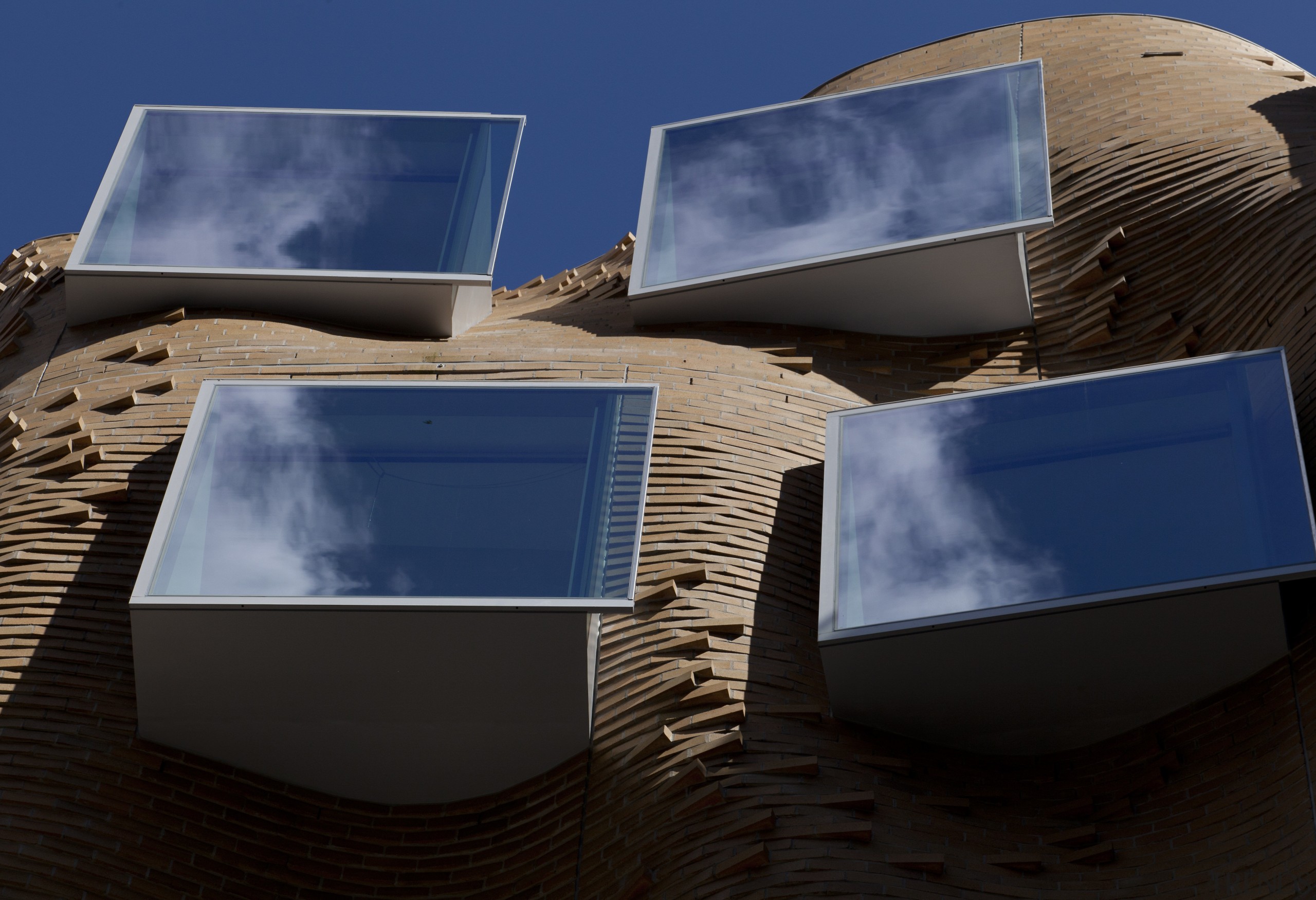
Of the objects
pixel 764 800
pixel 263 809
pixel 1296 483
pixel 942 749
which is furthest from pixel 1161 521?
pixel 263 809

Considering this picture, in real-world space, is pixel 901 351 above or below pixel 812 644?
above

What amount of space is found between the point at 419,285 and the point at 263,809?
3.53 metres

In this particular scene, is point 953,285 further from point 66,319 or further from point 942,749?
point 66,319

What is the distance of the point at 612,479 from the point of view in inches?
277

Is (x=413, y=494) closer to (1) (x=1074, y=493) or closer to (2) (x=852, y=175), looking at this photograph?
(1) (x=1074, y=493)

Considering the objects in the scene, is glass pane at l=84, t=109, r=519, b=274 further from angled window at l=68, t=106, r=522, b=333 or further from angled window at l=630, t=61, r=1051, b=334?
angled window at l=630, t=61, r=1051, b=334

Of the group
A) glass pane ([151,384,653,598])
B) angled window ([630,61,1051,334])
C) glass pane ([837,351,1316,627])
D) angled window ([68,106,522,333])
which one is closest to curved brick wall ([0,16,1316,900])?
angled window ([630,61,1051,334])

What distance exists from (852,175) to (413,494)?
162 inches

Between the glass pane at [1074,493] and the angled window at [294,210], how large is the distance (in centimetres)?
331

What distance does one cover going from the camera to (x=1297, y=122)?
30.9ft

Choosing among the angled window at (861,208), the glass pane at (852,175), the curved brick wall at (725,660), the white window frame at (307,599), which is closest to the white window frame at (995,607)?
the curved brick wall at (725,660)

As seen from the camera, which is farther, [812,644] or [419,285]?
[419,285]

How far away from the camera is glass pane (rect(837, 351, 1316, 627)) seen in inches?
250

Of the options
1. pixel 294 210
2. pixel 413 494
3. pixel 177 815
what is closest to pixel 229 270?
pixel 294 210
